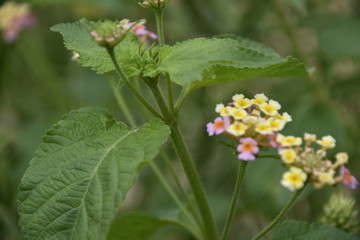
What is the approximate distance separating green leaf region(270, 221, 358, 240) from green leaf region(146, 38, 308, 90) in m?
0.24

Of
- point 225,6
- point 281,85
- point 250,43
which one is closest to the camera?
point 250,43

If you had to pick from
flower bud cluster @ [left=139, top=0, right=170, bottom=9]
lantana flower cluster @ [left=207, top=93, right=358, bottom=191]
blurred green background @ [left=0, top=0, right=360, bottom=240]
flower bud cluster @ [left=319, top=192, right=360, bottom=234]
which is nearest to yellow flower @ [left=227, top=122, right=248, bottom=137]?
lantana flower cluster @ [left=207, top=93, right=358, bottom=191]

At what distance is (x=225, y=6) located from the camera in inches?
85.8

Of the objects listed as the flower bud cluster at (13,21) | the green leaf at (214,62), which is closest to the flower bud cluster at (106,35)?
the green leaf at (214,62)

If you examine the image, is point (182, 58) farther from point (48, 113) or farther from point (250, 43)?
point (48, 113)

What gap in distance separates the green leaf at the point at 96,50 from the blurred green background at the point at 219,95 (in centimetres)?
59

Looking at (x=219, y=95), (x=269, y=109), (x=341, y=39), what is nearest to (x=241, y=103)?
(x=269, y=109)

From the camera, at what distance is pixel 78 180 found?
2.60ft

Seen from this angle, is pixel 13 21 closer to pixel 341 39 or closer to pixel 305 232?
pixel 341 39

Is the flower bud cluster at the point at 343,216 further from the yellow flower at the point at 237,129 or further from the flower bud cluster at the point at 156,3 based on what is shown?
the flower bud cluster at the point at 156,3

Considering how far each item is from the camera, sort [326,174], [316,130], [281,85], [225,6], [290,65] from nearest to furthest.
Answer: [326,174], [290,65], [316,130], [281,85], [225,6]

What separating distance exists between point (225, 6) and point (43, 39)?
0.79 meters


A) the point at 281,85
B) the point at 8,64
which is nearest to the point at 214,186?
the point at 281,85

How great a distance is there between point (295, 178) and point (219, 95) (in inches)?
49.9
